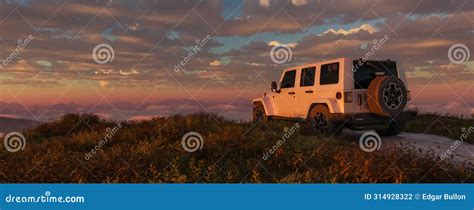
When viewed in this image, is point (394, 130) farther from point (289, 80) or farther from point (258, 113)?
point (258, 113)

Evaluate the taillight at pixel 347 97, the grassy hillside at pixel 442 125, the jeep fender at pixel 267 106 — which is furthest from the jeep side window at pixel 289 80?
the grassy hillside at pixel 442 125

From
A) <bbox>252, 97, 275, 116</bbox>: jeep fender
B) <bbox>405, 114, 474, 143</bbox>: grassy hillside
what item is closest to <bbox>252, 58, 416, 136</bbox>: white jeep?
<bbox>252, 97, 275, 116</bbox>: jeep fender

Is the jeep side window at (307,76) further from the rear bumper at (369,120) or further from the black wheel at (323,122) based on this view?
the rear bumper at (369,120)

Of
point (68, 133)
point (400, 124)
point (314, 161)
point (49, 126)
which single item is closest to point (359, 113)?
point (400, 124)

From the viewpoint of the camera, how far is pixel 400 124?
13242 millimetres

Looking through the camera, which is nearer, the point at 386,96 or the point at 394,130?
the point at 386,96

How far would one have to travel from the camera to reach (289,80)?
13906 millimetres

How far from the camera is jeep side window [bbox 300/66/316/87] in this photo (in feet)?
41.1

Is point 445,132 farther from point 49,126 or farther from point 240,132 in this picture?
point 49,126

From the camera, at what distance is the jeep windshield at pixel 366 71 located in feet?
36.9

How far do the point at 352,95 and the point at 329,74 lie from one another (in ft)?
3.04

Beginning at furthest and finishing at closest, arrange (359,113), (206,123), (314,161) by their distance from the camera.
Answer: (206,123) < (359,113) < (314,161)

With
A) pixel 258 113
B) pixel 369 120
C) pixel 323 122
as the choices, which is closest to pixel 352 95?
pixel 369 120
